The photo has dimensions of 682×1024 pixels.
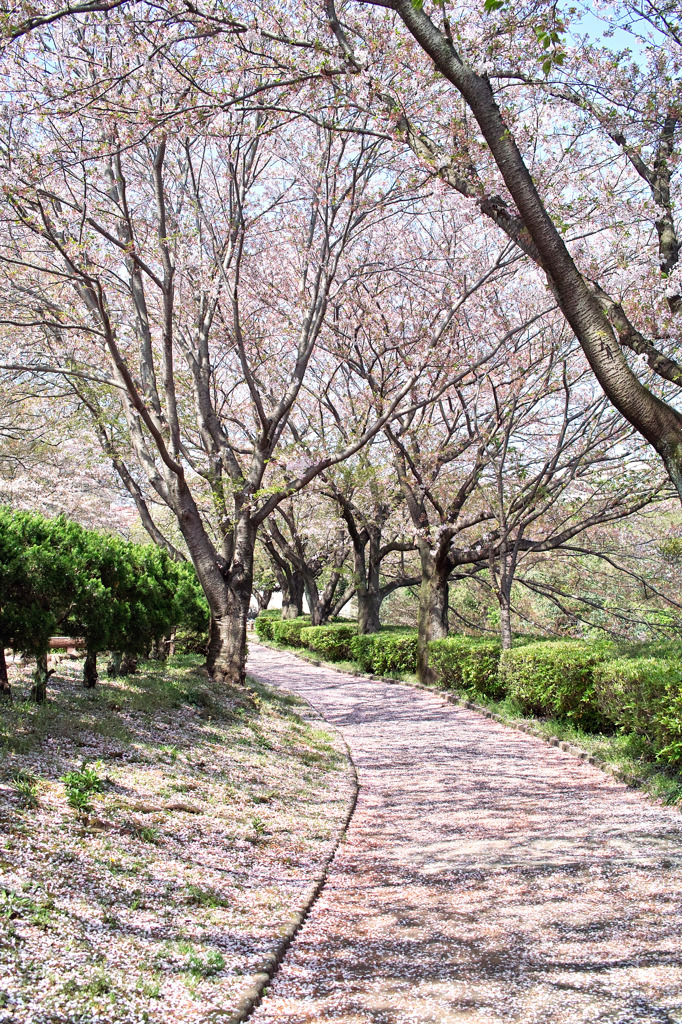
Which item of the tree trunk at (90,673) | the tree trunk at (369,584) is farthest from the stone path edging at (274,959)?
the tree trunk at (369,584)

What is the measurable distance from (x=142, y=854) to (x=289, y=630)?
80.7 ft

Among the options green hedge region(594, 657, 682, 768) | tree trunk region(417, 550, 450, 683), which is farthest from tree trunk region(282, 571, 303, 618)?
green hedge region(594, 657, 682, 768)

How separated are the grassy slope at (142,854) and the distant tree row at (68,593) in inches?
22.9

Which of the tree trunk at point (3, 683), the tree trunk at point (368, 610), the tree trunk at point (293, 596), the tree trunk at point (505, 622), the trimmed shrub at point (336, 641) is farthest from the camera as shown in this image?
the tree trunk at point (293, 596)

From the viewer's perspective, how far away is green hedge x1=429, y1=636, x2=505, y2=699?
1328 centimetres

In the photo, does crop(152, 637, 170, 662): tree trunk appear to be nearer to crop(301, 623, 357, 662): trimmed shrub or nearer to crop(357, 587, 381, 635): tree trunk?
crop(357, 587, 381, 635): tree trunk

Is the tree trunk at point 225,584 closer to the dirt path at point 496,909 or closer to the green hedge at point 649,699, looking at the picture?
the dirt path at point 496,909

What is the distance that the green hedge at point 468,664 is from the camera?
43.6ft

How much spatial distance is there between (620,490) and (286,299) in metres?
8.30

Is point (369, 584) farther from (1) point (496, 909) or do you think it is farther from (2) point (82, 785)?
(1) point (496, 909)

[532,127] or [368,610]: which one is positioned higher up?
[532,127]

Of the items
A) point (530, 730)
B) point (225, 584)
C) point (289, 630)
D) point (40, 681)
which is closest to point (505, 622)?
point (530, 730)

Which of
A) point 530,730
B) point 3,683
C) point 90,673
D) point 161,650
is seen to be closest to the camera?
point 3,683

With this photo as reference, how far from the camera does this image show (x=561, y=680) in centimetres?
988
